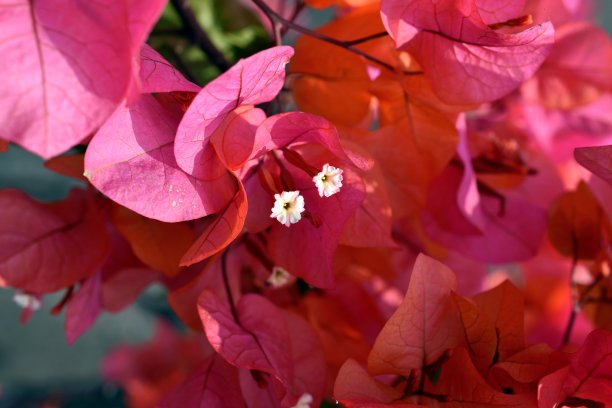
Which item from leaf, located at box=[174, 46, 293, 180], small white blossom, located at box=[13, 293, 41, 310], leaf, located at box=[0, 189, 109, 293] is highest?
leaf, located at box=[174, 46, 293, 180]

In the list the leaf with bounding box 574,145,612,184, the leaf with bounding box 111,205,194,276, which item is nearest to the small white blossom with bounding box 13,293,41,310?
the leaf with bounding box 111,205,194,276

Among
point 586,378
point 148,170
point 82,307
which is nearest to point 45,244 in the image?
point 82,307

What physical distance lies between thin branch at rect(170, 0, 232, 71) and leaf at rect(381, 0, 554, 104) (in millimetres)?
183

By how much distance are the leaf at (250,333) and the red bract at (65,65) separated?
165mm

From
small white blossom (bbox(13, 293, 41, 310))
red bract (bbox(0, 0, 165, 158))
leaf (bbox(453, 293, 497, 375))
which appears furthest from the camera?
small white blossom (bbox(13, 293, 41, 310))

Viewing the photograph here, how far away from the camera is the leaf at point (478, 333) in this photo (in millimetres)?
367

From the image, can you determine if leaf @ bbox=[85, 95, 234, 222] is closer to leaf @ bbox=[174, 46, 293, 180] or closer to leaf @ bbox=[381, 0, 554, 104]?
leaf @ bbox=[174, 46, 293, 180]

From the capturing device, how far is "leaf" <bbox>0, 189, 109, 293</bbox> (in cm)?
42

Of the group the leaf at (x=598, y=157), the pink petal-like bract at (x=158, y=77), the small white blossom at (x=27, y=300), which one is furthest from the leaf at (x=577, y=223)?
the small white blossom at (x=27, y=300)

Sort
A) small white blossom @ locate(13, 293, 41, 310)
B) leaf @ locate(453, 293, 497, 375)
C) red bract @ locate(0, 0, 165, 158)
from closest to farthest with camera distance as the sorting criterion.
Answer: red bract @ locate(0, 0, 165, 158) → leaf @ locate(453, 293, 497, 375) → small white blossom @ locate(13, 293, 41, 310)

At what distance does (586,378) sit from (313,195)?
0.70 ft

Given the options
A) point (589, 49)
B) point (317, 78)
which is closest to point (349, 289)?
point (317, 78)

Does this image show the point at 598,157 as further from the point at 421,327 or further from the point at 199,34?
the point at 199,34

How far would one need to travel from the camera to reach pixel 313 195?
39cm
